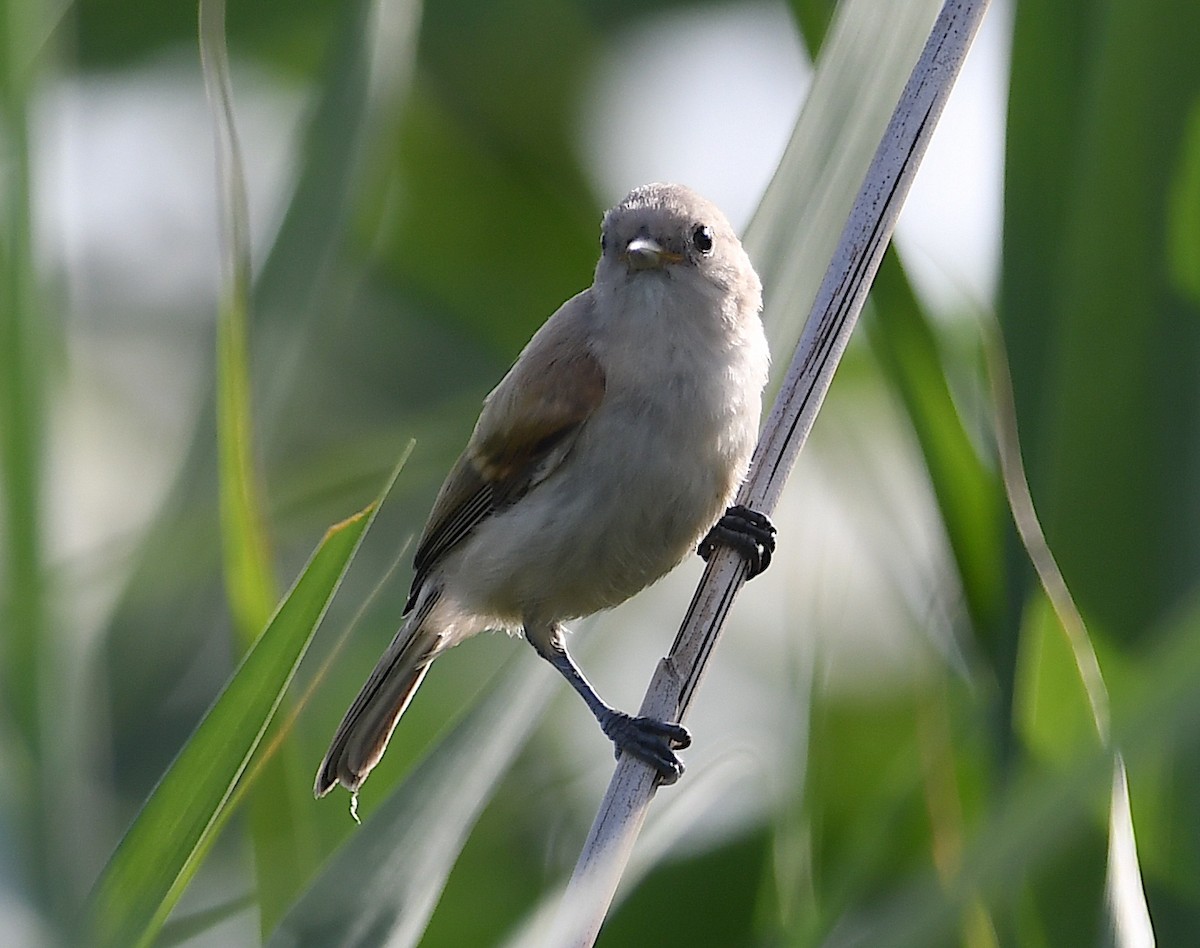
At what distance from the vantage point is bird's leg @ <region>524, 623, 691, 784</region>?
1.77 m

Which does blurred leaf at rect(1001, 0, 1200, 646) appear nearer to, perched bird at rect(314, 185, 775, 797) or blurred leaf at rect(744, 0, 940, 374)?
blurred leaf at rect(744, 0, 940, 374)

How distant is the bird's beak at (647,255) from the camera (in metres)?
2.11

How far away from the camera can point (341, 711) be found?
3.04 meters

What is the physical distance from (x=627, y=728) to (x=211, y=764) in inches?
32.3

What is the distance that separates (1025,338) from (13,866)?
3.98 ft

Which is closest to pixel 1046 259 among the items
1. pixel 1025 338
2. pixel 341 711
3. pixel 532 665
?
pixel 1025 338

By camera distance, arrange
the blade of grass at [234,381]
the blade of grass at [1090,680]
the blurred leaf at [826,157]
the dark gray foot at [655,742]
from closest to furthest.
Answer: the blade of grass at [1090,680], the blade of grass at [234,381], the blurred leaf at [826,157], the dark gray foot at [655,742]

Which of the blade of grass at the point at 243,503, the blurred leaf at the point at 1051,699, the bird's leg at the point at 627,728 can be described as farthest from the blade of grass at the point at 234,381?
the blurred leaf at the point at 1051,699

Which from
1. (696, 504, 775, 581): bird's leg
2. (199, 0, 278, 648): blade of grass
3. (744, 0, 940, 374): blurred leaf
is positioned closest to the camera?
(199, 0, 278, 648): blade of grass

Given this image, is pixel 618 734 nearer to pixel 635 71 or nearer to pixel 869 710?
pixel 869 710

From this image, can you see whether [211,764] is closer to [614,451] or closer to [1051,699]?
[1051,699]

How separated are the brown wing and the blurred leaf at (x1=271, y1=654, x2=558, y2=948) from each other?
91 centimetres

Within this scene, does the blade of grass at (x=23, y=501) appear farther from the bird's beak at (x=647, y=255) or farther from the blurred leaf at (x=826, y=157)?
the bird's beak at (x=647, y=255)

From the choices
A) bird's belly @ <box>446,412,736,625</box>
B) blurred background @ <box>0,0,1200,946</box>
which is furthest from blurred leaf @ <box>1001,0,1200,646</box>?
bird's belly @ <box>446,412,736,625</box>
